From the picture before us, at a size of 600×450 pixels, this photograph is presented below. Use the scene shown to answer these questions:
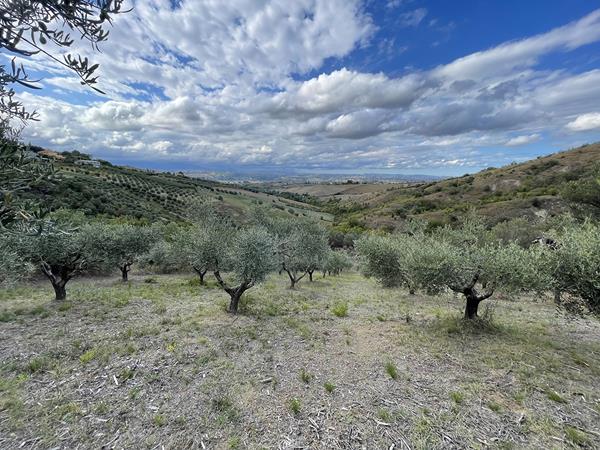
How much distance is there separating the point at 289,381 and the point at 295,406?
4.24 ft

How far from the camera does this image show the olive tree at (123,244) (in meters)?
23.1

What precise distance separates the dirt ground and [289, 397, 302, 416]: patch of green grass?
0.30 feet

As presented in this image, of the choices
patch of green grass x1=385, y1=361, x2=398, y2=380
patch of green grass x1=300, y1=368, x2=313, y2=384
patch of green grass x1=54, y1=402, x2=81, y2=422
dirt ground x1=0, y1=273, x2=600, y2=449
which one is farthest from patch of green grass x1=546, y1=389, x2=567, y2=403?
patch of green grass x1=54, y1=402, x2=81, y2=422

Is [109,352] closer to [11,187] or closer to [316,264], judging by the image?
[11,187]

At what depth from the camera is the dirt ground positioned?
22.3 ft

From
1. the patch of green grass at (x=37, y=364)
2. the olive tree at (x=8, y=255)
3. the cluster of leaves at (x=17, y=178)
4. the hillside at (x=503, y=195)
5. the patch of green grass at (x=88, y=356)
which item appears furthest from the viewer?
the hillside at (x=503, y=195)

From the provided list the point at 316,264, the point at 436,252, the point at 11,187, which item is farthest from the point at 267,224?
the point at 11,187

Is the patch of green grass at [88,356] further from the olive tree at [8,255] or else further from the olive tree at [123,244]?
the olive tree at [123,244]

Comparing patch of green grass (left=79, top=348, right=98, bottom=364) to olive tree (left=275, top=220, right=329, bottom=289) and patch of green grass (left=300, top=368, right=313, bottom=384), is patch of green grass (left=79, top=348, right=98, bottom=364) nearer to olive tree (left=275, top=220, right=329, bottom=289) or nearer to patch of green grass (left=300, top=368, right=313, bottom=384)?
patch of green grass (left=300, top=368, right=313, bottom=384)

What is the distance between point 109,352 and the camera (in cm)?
1026

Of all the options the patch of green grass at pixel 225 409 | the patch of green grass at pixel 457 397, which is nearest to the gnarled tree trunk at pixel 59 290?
the patch of green grass at pixel 225 409

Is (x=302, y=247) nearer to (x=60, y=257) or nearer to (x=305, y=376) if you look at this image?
(x=60, y=257)

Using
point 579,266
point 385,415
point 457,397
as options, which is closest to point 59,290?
point 385,415

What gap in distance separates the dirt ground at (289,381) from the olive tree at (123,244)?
329 inches
